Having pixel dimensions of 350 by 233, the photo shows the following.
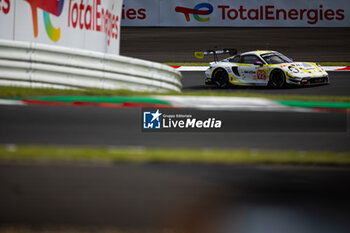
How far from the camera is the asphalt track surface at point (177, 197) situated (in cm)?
448

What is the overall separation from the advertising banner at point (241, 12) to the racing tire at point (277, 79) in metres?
12.4

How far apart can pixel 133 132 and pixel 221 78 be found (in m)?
8.34

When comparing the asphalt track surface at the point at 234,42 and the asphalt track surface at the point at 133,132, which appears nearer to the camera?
the asphalt track surface at the point at 133,132

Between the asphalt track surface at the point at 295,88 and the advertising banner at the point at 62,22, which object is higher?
the advertising banner at the point at 62,22

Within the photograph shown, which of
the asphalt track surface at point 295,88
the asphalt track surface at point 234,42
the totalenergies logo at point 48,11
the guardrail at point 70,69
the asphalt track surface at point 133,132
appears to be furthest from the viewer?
the asphalt track surface at point 234,42

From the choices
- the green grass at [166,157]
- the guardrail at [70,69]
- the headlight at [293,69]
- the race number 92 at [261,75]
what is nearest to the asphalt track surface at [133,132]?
the green grass at [166,157]

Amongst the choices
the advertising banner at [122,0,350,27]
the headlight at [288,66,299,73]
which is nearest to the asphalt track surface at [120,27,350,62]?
the advertising banner at [122,0,350,27]

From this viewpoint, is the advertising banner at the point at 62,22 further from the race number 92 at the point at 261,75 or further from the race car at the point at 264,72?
the race number 92 at the point at 261,75

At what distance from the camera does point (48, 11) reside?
1182 centimetres

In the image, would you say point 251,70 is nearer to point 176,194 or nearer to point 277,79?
point 277,79

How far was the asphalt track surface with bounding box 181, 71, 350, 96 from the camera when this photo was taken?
1392 cm

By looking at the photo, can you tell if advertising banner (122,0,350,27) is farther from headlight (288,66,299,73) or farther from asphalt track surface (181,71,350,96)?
headlight (288,66,299,73)

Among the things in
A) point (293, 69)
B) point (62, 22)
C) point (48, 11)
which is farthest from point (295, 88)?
point (48, 11)

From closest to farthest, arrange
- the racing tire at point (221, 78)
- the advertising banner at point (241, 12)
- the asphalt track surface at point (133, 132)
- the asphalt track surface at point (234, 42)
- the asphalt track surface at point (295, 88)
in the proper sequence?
the asphalt track surface at point (133, 132) → the asphalt track surface at point (295, 88) → the racing tire at point (221, 78) → the asphalt track surface at point (234, 42) → the advertising banner at point (241, 12)
